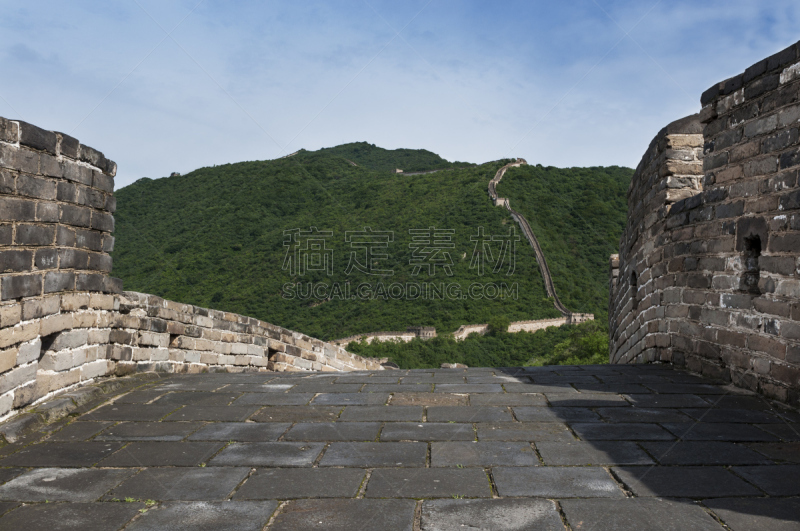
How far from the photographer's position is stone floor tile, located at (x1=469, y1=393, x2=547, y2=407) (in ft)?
12.8

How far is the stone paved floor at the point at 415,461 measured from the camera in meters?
2.17

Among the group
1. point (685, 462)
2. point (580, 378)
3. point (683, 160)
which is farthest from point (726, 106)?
point (685, 462)

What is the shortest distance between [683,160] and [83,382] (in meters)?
5.82

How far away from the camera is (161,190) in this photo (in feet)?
190

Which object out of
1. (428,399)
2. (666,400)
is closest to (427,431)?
(428,399)

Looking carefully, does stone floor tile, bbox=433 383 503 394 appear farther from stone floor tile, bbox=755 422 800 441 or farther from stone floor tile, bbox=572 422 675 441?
stone floor tile, bbox=755 422 800 441

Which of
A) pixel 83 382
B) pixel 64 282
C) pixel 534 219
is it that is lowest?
pixel 83 382

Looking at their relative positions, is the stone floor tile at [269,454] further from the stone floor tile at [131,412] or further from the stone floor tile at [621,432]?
the stone floor tile at [621,432]

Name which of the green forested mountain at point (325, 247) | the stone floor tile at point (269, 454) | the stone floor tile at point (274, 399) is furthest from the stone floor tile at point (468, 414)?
the green forested mountain at point (325, 247)

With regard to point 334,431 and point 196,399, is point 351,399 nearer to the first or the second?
→ point 334,431

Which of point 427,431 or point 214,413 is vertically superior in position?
point 427,431

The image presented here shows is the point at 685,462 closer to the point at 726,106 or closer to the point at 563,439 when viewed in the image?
the point at 563,439

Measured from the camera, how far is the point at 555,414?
360cm

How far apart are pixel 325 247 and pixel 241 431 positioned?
38.0 metres
